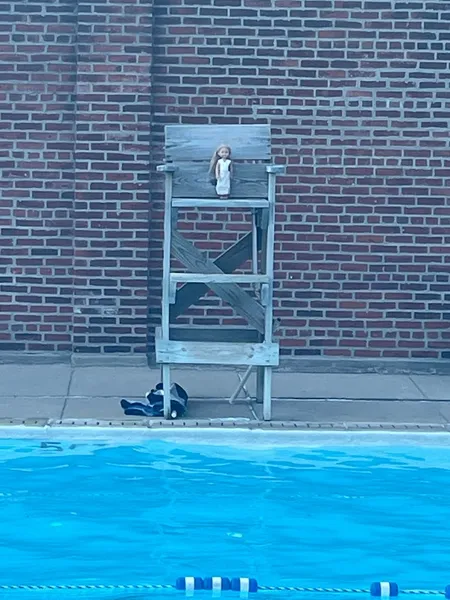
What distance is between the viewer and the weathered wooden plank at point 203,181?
755cm

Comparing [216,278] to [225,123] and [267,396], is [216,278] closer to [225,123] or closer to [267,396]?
[267,396]

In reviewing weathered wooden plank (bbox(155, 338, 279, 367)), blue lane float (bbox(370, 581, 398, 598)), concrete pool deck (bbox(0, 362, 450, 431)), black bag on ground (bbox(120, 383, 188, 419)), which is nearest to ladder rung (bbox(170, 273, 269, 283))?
weathered wooden plank (bbox(155, 338, 279, 367))

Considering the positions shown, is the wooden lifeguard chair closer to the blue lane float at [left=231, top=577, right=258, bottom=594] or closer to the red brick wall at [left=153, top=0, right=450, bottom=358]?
the red brick wall at [left=153, top=0, right=450, bottom=358]

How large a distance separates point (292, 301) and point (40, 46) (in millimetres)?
3037

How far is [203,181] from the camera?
7555 mm

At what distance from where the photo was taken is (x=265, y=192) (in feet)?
25.0

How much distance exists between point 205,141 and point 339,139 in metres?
2.18

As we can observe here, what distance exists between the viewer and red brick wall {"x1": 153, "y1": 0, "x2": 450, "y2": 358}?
368 inches

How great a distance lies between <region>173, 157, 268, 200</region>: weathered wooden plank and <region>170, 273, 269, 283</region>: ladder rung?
54 cm

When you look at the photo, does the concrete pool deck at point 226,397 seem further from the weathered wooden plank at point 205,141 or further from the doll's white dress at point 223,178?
the weathered wooden plank at point 205,141

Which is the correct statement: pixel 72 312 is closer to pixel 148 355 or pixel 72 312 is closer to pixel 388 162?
pixel 148 355


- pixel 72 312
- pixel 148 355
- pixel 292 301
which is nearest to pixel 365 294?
pixel 292 301

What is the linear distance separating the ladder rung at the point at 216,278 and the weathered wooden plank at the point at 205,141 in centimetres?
80

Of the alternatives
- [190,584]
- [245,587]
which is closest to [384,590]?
[245,587]
